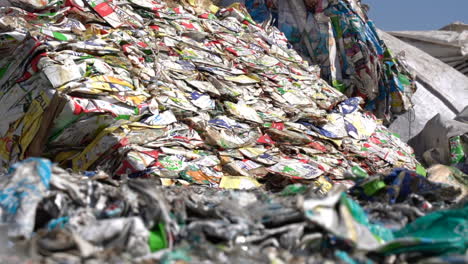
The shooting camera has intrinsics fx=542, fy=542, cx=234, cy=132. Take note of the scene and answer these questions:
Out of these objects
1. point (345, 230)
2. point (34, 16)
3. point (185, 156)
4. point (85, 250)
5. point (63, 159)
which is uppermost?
point (345, 230)

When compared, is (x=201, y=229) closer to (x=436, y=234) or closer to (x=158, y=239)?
(x=158, y=239)

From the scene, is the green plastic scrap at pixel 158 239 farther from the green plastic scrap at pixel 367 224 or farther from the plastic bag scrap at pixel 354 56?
the plastic bag scrap at pixel 354 56

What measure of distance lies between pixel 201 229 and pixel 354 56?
14.9ft

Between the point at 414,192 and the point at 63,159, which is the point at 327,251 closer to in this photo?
the point at 414,192

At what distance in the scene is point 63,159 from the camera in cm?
337

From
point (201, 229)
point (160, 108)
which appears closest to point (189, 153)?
point (160, 108)

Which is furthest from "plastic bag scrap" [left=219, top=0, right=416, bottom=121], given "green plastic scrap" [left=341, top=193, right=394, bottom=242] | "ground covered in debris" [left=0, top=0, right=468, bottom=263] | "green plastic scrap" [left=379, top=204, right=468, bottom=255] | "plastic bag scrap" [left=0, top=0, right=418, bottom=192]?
"green plastic scrap" [left=341, top=193, right=394, bottom=242]

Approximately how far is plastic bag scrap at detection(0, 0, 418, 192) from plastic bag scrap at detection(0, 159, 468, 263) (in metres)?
0.55

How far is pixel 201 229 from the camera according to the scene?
1612mm

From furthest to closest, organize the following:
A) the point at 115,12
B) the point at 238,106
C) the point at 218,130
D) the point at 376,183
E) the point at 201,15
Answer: the point at 201,15
the point at 115,12
the point at 238,106
the point at 218,130
the point at 376,183

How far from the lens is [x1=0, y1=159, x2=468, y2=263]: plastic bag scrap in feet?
4.74

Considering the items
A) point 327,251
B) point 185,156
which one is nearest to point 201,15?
point 185,156

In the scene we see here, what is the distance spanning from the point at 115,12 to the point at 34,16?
27.6 inches

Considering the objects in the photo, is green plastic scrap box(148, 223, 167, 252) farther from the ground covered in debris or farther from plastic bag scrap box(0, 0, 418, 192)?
plastic bag scrap box(0, 0, 418, 192)
